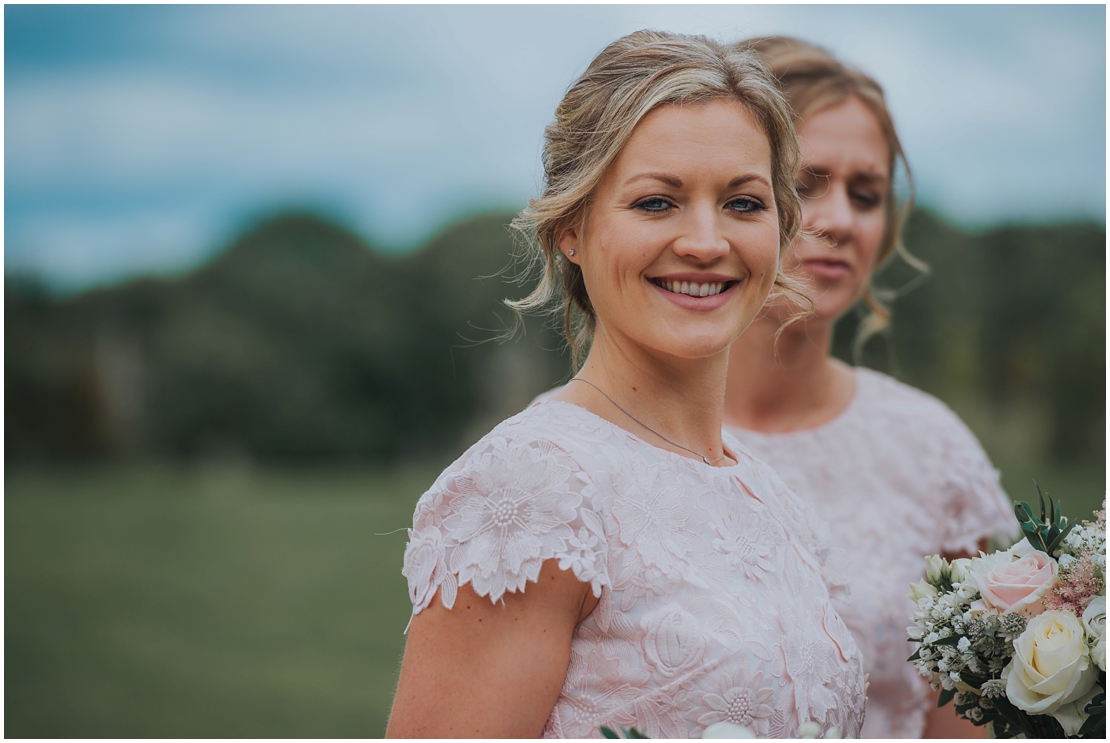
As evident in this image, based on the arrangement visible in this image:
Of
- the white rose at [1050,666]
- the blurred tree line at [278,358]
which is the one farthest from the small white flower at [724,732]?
the blurred tree line at [278,358]

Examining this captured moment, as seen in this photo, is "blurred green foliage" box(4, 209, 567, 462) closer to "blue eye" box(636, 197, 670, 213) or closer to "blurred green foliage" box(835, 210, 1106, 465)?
"blurred green foliage" box(835, 210, 1106, 465)

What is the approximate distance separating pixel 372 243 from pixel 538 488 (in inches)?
1094

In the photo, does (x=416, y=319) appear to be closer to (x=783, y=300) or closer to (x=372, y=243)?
(x=372, y=243)

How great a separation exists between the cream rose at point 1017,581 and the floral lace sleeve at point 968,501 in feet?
4.16

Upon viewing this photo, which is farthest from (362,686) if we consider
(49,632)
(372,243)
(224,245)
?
(224,245)

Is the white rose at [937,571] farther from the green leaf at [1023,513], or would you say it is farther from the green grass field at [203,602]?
the green grass field at [203,602]

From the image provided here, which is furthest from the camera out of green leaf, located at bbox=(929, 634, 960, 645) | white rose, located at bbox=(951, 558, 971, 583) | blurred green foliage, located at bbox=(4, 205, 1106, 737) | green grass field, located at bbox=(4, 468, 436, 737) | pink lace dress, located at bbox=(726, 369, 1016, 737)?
blurred green foliage, located at bbox=(4, 205, 1106, 737)

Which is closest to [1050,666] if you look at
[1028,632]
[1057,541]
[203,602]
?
[1028,632]

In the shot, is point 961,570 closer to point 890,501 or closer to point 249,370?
point 890,501

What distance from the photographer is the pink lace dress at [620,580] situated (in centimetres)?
196

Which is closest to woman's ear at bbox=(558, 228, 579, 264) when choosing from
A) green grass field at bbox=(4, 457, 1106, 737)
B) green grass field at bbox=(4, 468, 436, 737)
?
green grass field at bbox=(4, 457, 1106, 737)

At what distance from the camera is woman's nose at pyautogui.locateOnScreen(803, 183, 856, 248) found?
3500mm

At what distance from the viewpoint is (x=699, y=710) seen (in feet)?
6.57

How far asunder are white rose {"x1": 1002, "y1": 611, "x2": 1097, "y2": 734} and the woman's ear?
132 centimetres
